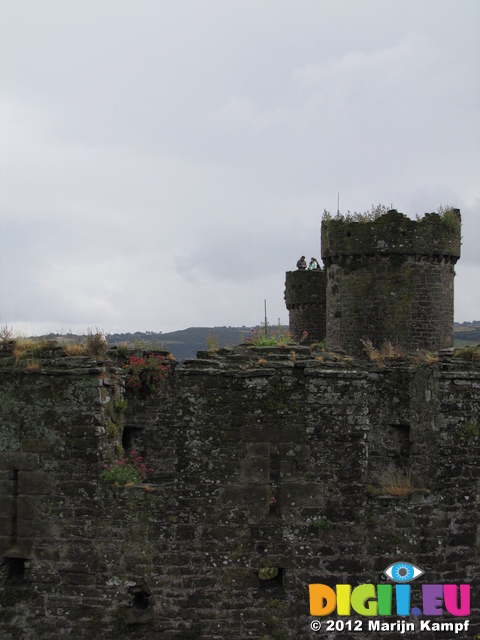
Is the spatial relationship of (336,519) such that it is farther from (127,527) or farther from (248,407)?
(127,527)

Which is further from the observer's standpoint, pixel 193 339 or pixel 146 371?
pixel 193 339

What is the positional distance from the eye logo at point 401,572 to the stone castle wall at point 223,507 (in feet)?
0.28

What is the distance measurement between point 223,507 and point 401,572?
2.27m

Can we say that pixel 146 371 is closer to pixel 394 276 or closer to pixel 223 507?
pixel 223 507

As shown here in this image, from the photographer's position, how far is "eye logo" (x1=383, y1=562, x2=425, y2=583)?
8.75m

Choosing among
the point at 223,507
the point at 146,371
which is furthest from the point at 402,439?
the point at 146,371

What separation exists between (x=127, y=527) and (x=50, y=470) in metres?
1.18

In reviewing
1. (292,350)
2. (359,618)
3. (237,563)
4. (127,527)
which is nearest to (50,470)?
(127,527)

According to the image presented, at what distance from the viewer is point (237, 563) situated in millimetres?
8742

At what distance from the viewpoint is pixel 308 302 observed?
1151 inches

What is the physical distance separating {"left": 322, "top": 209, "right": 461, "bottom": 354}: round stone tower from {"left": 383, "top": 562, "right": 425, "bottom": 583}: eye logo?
14.1 m

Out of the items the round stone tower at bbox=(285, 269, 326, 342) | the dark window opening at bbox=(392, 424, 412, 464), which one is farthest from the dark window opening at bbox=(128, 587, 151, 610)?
the round stone tower at bbox=(285, 269, 326, 342)

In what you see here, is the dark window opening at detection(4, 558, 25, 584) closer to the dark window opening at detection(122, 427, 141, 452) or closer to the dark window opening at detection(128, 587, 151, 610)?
the dark window opening at detection(128, 587, 151, 610)

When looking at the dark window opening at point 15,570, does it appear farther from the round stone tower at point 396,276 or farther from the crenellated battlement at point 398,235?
the crenellated battlement at point 398,235
